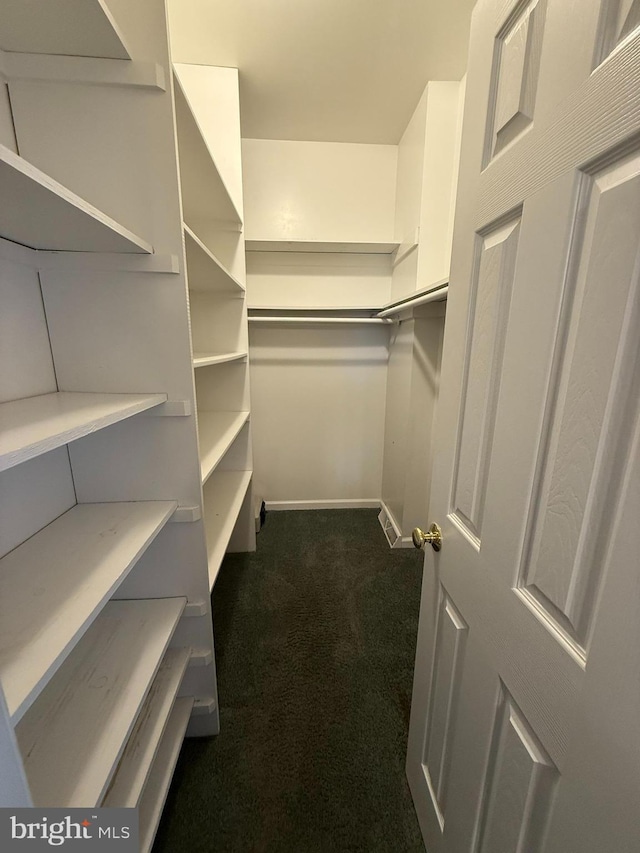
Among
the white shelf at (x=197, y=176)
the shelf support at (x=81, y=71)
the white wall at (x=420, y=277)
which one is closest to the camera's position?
the shelf support at (x=81, y=71)

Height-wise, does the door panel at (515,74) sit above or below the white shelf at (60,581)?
above

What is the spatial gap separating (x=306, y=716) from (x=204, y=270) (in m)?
1.91

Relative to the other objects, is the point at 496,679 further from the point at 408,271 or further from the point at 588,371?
the point at 408,271

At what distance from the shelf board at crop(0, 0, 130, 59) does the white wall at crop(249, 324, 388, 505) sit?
1.89 metres

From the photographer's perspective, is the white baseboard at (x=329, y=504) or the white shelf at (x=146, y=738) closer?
the white shelf at (x=146, y=738)

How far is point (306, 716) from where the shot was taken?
1.38m

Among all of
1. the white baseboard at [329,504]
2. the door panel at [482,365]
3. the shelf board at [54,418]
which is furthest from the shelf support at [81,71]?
the white baseboard at [329,504]

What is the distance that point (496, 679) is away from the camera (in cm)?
66

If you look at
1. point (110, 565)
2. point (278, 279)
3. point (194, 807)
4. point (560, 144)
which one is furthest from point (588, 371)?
point (278, 279)

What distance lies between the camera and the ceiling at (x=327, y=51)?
144 centimetres

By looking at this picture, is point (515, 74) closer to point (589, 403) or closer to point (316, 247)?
point (589, 403)

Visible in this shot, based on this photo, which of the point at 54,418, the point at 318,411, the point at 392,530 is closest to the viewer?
the point at 54,418

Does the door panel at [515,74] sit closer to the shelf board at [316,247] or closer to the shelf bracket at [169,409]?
the shelf bracket at [169,409]
